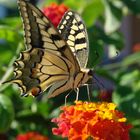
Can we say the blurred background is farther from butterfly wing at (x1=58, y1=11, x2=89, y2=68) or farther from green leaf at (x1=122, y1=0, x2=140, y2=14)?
butterfly wing at (x1=58, y1=11, x2=89, y2=68)

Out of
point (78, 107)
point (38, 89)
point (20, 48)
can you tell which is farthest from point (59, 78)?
point (20, 48)

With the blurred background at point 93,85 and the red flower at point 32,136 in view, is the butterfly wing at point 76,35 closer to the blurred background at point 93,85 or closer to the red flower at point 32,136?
the blurred background at point 93,85

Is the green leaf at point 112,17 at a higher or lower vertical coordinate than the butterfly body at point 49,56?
higher

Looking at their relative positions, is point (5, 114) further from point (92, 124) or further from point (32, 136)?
point (92, 124)

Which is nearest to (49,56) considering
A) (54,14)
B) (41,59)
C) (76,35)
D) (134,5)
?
(41,59)

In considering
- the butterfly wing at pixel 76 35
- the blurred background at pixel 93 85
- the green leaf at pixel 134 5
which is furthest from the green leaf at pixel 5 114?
the green leaf at pixel 134 5

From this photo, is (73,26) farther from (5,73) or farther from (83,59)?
(5,73)

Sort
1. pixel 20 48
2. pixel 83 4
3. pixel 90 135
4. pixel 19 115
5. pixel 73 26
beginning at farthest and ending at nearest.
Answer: pixel 83 4 → pixel 19 115 → pixel 20 48 → pixel 73 26 → pixel 90 135

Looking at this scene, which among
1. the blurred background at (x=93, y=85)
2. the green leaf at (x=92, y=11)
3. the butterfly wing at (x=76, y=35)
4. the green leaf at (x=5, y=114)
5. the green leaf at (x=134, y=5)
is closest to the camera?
the butterfly wing at (x=76, y=35)

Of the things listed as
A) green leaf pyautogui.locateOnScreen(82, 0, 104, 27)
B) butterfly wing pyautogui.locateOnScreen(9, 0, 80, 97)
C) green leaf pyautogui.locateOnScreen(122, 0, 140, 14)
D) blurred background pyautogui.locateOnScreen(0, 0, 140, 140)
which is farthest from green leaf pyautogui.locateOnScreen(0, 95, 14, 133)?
green leaf pyautogui.locateOnScreen(122, 0, 140, 14)
